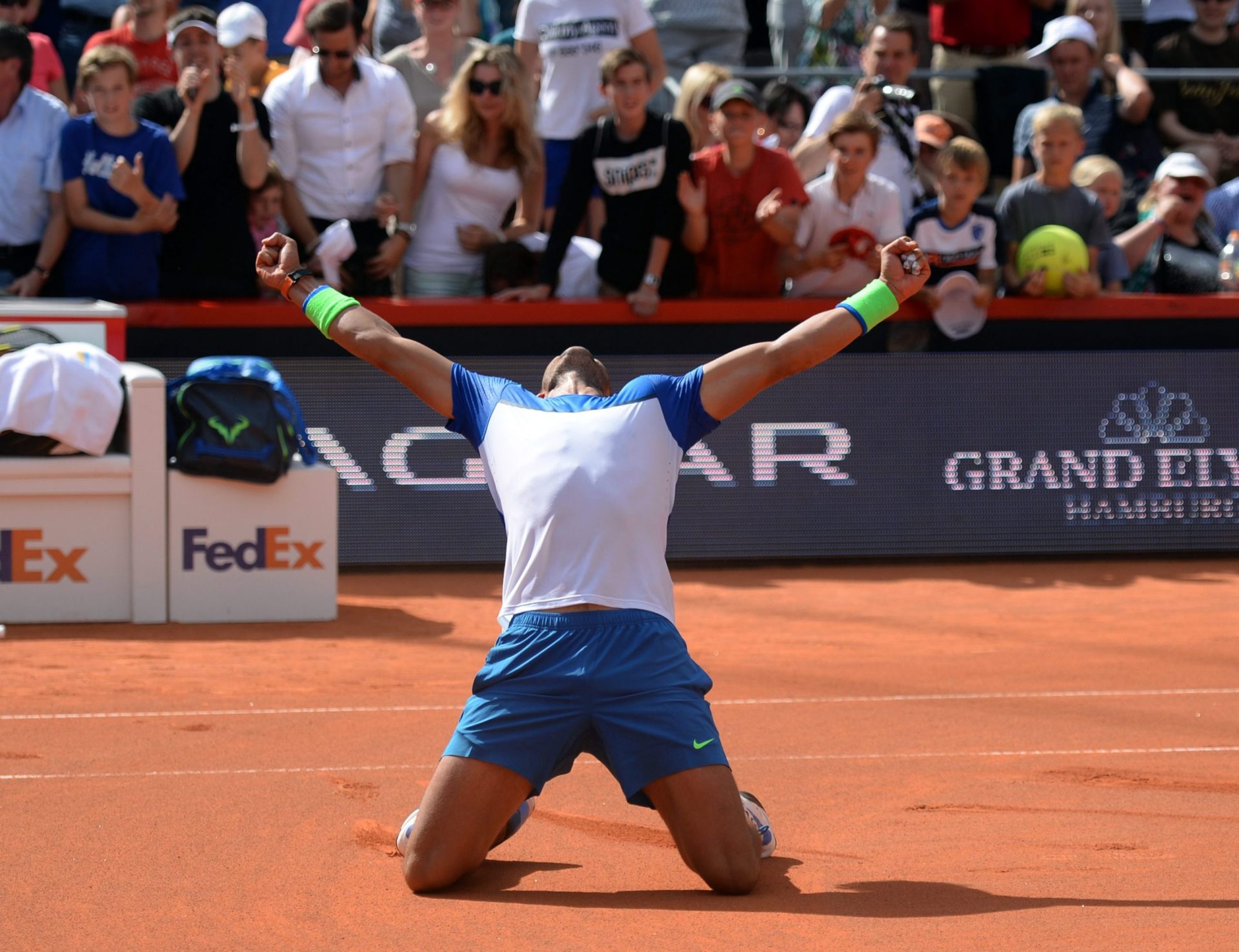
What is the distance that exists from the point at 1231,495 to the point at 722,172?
371cm

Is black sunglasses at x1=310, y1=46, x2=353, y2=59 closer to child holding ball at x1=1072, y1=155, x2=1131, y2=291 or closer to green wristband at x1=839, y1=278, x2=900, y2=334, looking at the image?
child holding ball at x1=1072, y1=155, x2=1131, y2=291

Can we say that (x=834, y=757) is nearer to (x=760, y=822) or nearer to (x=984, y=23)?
(x=760, y=822)

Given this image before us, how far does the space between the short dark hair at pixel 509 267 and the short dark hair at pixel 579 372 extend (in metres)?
5.04

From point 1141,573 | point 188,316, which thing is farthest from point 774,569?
point 188,316

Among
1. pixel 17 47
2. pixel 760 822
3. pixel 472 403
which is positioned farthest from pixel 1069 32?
pixel 760 822

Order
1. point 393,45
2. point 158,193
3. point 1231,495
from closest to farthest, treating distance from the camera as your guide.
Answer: point 158,193, point 1231,495, point 393,45

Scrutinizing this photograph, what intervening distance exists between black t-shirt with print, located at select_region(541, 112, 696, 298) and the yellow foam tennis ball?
2171mm

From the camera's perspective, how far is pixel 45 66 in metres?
11.0

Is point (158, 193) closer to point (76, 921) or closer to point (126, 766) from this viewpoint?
point (126, 766)

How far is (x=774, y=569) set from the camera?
1038 cm

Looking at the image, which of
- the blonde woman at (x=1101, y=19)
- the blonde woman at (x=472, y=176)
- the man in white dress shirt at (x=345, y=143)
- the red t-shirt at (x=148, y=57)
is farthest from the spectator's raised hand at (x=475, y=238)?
the blonde woman at (x=1101, y=19)

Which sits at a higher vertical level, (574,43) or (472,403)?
(574,43)

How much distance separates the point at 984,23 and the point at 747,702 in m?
7.56

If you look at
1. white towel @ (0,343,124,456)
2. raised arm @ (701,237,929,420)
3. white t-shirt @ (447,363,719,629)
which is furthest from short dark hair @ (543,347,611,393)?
white towel @ (0,343,124,456)
